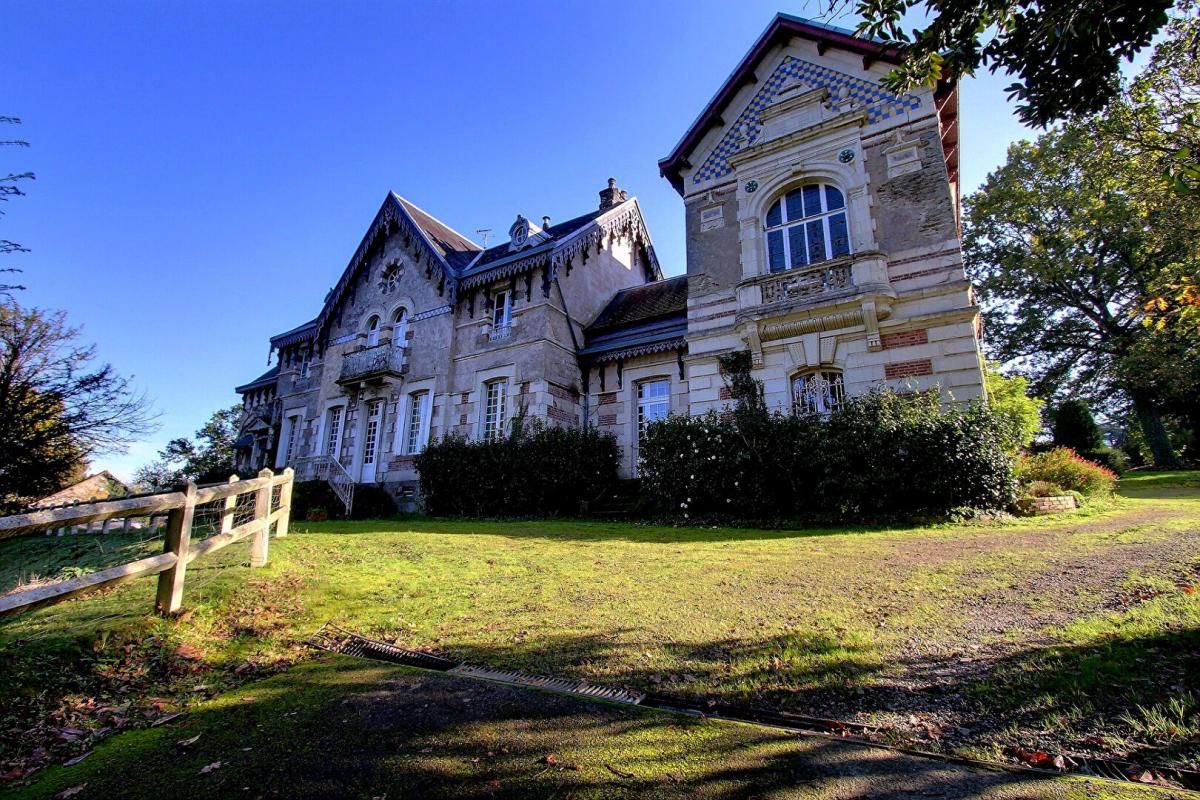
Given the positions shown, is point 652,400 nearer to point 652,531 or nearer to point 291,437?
point 652,531

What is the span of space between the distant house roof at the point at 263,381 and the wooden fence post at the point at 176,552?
80.9 feet

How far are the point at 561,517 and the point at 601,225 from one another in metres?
11.4

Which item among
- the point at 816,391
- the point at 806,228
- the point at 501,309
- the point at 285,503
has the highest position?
the point at 806,228

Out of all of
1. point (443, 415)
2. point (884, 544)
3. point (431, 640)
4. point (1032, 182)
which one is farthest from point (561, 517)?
point (1032, 182)

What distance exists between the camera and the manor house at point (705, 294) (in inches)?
498

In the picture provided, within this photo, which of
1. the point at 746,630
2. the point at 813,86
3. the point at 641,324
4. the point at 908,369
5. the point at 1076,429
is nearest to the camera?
the point at 746,630

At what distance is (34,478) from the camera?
19781 mm

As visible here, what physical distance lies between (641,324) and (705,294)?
341cm

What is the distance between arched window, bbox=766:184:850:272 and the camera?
45.1ft

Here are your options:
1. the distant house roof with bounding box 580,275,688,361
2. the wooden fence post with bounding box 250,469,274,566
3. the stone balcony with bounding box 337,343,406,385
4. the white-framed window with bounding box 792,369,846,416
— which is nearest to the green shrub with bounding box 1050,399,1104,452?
the white-framed window with bounding box 792,369,846,416

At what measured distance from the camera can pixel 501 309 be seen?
19.3 m

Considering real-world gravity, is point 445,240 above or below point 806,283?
above

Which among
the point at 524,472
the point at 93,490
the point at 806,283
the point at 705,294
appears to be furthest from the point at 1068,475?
the point at 93,490

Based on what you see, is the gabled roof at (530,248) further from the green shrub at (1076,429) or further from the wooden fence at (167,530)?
the green shrub at (1076,429)
